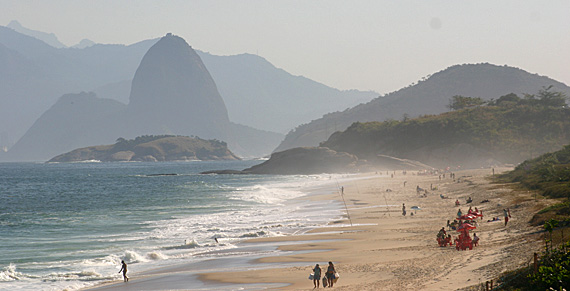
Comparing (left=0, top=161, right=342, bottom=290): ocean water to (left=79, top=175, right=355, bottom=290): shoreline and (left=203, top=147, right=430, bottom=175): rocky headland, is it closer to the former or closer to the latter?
(left=79, top=175, right=355, bottom=290): shoreline

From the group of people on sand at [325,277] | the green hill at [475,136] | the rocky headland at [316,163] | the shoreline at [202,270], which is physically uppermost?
the green hill at [475,136]

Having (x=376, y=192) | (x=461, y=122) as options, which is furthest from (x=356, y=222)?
(x=461, y=122)

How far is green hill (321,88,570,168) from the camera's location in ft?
372

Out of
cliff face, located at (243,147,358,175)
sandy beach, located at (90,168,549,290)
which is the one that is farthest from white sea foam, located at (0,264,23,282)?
cliff face, located at (243,147,358,175)

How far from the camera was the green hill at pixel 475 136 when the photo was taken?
113250 millimetres

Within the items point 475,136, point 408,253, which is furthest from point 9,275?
point 475,136

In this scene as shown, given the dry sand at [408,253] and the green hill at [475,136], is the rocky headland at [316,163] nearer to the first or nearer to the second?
the green hill at [475,136]

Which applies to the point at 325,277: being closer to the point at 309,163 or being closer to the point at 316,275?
the point at 316,275

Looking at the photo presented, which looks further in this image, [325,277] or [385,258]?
[385,258]

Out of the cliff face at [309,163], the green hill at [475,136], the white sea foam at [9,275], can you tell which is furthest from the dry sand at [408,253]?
the cliff face at [309,163]

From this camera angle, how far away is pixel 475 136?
4734 inches

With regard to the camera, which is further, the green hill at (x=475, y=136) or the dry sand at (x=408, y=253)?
the green hill at (x=475, y=136)

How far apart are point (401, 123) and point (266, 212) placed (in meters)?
104

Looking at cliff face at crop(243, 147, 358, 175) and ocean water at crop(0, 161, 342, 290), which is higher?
cliff face at crop(243, 147, 358, 175)
